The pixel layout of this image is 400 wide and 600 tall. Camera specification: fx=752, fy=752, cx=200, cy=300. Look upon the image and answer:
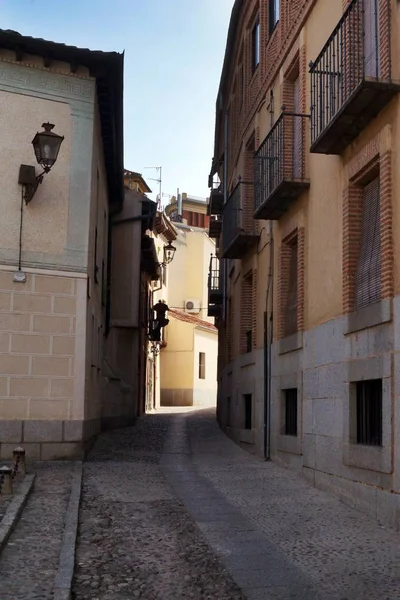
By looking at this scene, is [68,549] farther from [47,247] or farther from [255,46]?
[255,46]

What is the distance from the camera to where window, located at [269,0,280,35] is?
14.0m

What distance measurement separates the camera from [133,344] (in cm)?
2209

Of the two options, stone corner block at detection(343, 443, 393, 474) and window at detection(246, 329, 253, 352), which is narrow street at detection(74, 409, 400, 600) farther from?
window at detection(246, 329, 253, 352)

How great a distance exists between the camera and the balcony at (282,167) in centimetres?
1096

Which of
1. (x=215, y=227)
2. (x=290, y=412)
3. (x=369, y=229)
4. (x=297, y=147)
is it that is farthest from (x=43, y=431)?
(x=215, y=227)

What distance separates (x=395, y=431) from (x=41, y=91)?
8086mm

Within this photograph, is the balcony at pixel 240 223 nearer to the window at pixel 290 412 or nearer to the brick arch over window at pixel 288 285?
the brick arch over window at pixel 288 285

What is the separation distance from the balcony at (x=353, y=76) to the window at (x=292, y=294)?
2914mm

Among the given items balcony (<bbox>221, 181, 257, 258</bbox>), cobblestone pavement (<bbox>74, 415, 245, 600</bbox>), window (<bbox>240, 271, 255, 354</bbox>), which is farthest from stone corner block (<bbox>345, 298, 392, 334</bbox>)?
window (<bbox>240, 271, 255, 354</bbox>)

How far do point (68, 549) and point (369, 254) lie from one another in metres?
4.59

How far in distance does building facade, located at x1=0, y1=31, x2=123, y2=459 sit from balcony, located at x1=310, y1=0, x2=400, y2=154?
4275mm

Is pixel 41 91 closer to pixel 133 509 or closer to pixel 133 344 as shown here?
pixel 133 509

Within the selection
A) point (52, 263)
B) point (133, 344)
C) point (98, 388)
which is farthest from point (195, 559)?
point (133, 344)

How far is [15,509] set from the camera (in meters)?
7.19
